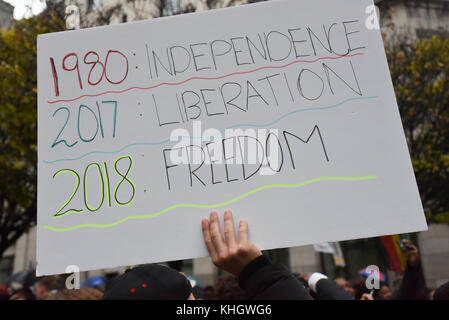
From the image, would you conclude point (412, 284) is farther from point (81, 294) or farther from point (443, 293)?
point (81, 294)

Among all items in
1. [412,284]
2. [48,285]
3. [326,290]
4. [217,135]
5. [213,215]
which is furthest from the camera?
[48,285]

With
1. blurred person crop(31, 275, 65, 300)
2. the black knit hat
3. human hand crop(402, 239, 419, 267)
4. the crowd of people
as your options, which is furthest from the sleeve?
blurred person crop(31, 275, 65, 300)

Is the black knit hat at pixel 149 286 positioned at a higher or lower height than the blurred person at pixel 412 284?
higher

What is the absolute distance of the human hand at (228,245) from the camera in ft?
4.78

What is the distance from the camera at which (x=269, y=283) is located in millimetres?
1351

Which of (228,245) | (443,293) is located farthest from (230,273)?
(443,293)

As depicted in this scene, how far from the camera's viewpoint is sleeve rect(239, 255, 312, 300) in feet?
4.34

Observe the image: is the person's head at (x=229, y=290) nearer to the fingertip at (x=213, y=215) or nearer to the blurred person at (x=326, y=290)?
the blurred person at (x=326, y=290)

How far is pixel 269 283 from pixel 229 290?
5.77ft

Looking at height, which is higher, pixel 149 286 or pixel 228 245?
pixel 228 245

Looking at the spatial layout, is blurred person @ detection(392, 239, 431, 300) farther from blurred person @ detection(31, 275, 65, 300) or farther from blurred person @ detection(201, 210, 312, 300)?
blurred person @ detection(31, 275, 65, 300)

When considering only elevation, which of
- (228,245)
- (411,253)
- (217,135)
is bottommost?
(411,253)

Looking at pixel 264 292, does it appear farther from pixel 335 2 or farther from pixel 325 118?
pixel 335 2

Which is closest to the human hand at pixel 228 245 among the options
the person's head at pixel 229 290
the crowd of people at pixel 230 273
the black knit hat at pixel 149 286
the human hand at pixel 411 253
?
the crowd of people at pixel 230 273
